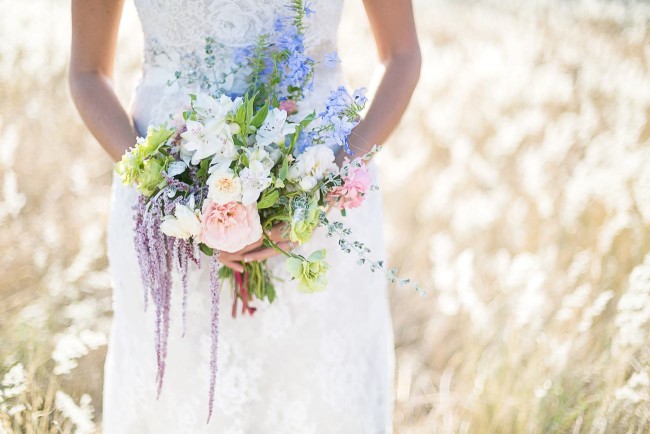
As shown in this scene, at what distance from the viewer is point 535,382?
10.7 ft

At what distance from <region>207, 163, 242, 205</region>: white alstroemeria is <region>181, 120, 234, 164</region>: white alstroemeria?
0.20ft

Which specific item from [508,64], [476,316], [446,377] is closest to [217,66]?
[476,316]

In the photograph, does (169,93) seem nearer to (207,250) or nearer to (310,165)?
(207,250)

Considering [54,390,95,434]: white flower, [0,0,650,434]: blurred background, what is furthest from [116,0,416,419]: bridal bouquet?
[0,0,650,434]: blurred background

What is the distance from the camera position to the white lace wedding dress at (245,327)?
2.38 m

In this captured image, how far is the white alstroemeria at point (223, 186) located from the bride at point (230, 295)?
50cm

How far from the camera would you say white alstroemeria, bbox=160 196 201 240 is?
1.86 m

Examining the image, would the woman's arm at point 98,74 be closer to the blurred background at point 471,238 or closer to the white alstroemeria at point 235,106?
the white alstroemeria at point 235,106

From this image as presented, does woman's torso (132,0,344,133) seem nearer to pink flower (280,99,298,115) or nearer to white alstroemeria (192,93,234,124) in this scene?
pink flower (280,99,298,115)

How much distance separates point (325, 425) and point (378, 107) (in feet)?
3.86

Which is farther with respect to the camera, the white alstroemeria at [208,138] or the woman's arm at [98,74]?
the woman's arm at [98,74]

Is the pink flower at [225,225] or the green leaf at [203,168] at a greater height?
the green leaf at [203,168]

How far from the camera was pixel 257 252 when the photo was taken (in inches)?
85.7

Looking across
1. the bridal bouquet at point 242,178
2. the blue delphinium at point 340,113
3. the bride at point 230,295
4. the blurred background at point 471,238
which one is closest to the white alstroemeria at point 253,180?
the bridal bouquet at point 242,178
